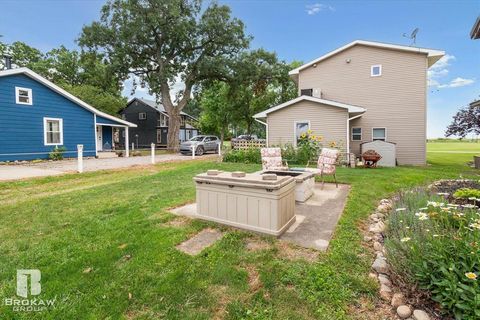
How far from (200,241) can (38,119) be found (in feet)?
49.8

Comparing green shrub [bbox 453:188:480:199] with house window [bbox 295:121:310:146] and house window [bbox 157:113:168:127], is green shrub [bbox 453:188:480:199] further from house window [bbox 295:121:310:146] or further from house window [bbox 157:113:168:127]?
house window [bbox 157:113:168:127]

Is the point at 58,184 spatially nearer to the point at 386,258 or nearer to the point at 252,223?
the point at 252,223

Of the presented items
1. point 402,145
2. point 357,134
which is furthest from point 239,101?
point 402,145

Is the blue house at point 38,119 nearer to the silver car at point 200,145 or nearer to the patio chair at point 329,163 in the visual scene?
the silver car at point 200,145

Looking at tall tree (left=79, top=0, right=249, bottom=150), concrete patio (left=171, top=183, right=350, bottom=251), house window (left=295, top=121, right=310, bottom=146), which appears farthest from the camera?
tall tree (left=79, top=0, right=249, bottom=150)

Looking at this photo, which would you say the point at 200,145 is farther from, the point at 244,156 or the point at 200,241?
the point at 200,241

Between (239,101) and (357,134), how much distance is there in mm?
14833

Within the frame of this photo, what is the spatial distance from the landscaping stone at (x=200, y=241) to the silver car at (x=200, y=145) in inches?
580

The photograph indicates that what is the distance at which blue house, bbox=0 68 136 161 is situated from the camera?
12.5 metres

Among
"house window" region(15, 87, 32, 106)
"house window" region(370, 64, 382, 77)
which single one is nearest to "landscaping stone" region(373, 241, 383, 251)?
"house window" region(370, 64, 382, 77)

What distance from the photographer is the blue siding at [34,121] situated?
12.4 meters

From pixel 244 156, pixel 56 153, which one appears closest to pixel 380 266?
pixel 244 156

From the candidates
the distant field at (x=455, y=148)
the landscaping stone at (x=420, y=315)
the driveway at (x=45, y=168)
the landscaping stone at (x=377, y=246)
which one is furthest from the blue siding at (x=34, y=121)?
the distant field at (x=455, y=148)

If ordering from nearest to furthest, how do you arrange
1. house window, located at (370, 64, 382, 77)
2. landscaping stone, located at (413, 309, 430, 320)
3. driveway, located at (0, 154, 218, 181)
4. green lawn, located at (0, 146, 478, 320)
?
landscaping stone, located at (413, 309, 430, 320) < green lawn, located at (0, 146, 478, 320) < driveway, located at (0, 154, 218, 181) < house window, located at (370, 64, 382, 77)
